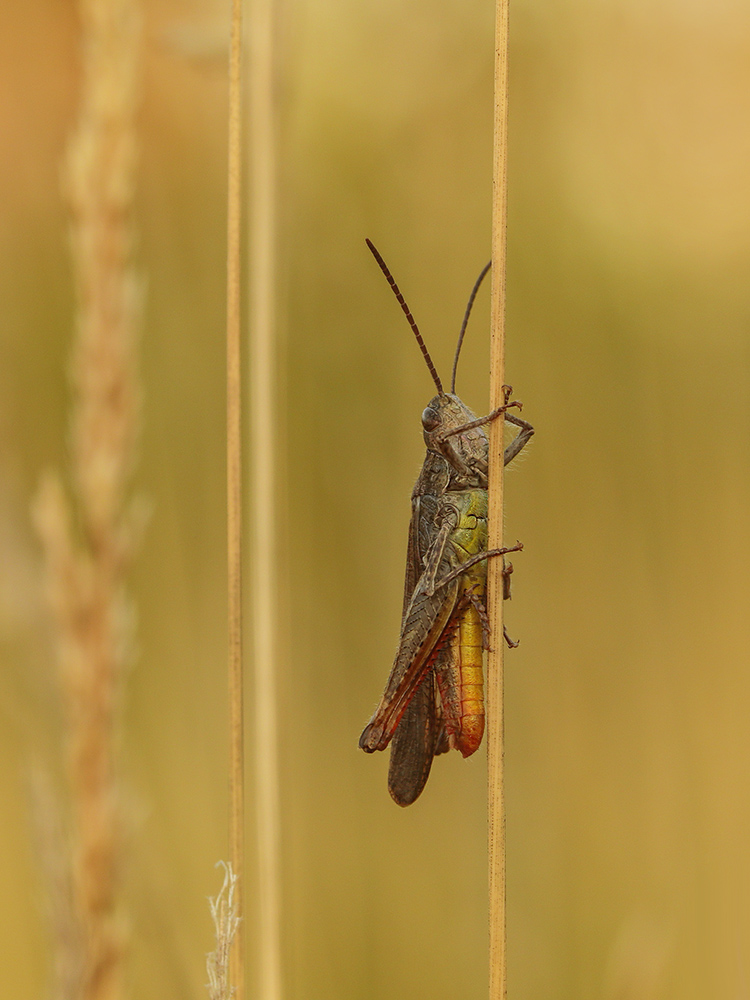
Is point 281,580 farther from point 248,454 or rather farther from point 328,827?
point 328,827

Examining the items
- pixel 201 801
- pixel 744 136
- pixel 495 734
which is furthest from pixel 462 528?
pixel 744 136

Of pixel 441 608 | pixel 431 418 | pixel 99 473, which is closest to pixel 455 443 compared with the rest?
pixel 431 418

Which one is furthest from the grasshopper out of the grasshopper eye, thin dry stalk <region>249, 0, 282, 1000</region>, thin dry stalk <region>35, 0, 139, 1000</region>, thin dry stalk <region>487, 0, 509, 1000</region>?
thin dry stalk <region>35, 0, 139, 1000</region>

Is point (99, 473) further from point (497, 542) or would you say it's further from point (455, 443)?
point (455, 443)

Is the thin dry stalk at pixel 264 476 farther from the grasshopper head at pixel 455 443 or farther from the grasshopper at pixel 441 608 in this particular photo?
the grasshopper head at pixel 455 443

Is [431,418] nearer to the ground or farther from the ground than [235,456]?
farther from the ground
